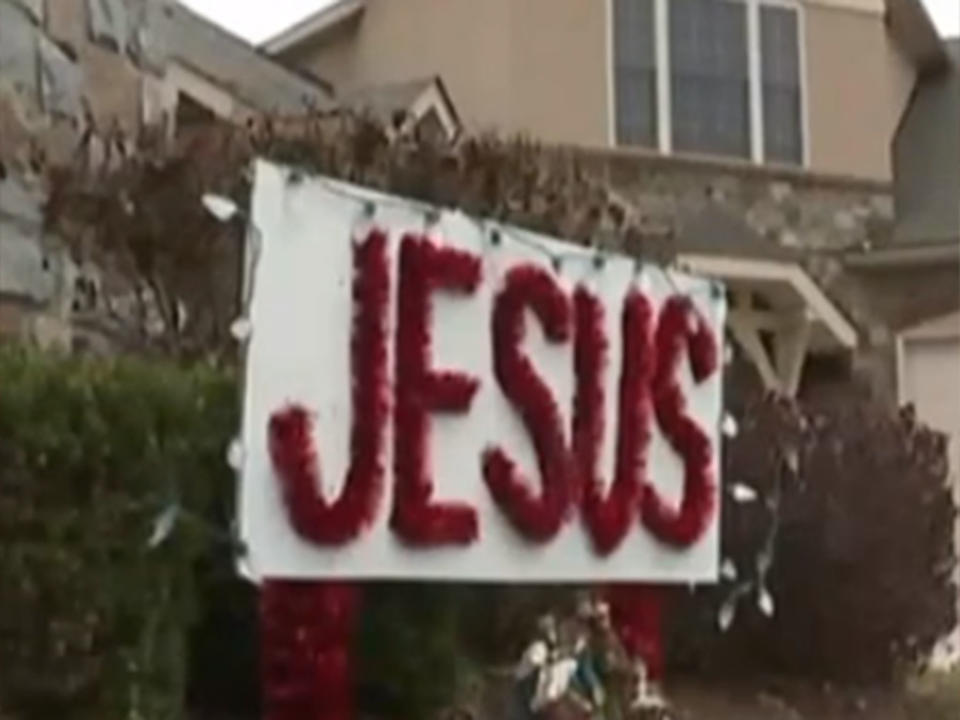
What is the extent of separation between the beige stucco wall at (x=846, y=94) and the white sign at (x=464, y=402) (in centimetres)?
1112

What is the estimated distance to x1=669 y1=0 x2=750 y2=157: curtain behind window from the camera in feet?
59.9

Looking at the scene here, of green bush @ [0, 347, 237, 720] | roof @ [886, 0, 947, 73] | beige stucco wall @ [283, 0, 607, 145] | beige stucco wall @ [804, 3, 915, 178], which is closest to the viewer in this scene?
green bush @ [0, 347, 237, 720]

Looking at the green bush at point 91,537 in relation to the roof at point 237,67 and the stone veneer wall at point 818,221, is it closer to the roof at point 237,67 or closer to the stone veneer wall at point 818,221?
the roof at point 237,67

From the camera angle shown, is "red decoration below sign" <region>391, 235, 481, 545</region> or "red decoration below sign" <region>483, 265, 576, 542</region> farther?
"red decoration below sign" <region>483, 265, 576, 542</region>

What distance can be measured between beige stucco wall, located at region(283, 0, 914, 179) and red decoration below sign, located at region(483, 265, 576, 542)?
9.66 m

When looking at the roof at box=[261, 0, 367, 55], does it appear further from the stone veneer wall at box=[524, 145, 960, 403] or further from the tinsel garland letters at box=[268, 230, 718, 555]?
the tinsel garland letters at box=[268, 230, 718, 555]

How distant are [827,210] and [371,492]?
1311 cm

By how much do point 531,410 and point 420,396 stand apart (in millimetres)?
601

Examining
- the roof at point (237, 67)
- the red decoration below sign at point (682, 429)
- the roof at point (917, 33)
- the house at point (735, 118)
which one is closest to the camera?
the red decoration below sign at point (682, 429)

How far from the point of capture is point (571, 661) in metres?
7.36

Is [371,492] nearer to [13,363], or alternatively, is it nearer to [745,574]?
[13,363]

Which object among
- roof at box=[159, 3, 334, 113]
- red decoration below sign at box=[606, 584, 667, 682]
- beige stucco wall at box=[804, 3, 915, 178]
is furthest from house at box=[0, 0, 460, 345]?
beige stucco wall at box=[804, 3, 915, 178]

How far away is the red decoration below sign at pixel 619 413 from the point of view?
23.3 feet

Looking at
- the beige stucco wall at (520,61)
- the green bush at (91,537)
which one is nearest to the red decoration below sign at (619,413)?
the green bush at (91,537)
